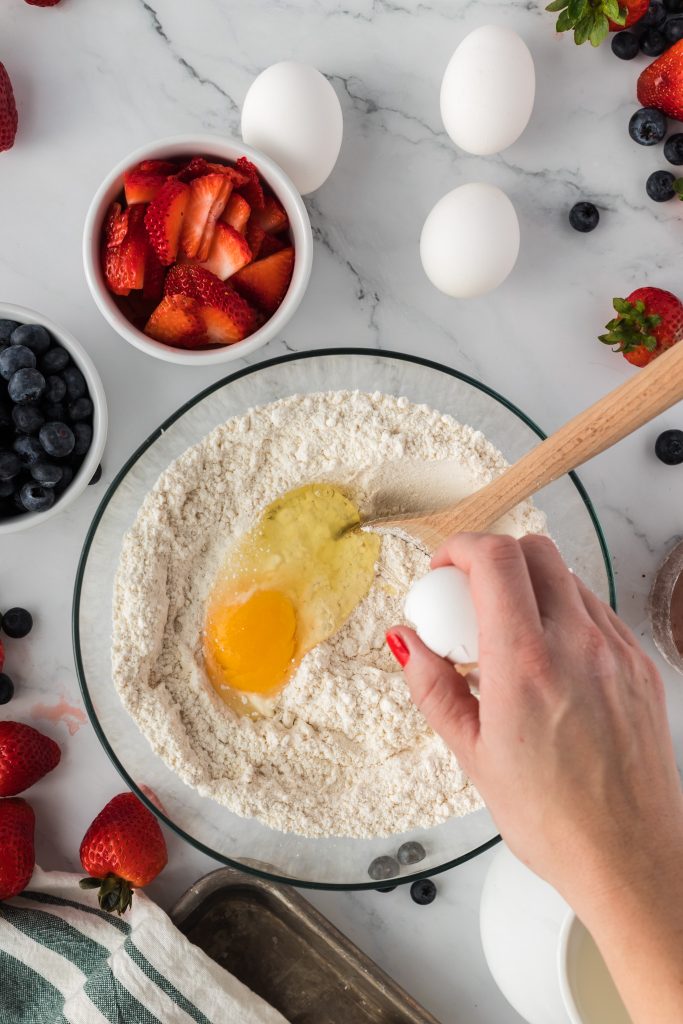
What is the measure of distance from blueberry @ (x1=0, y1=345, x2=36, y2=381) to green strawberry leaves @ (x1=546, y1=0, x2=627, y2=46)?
3.30 ft

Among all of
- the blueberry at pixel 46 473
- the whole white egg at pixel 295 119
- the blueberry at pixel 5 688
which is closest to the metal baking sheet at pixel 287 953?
the blueberry at pixel 5 688

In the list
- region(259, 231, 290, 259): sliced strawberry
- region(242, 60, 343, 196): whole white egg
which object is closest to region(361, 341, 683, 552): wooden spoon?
region(259, 231, 290, 259): sliced strawberry

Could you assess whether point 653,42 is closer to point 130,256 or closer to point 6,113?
point 130,256

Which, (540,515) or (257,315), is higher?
(257,315)

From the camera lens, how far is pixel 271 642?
1.45 metres

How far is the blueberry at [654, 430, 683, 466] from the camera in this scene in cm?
158

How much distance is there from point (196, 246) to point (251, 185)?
5.0 inches

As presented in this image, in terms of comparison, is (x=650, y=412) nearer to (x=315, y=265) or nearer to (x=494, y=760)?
(x=494, y=760)

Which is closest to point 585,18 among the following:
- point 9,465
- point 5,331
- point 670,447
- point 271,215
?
point 271,215

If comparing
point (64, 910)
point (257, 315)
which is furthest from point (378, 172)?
point (64, 910)

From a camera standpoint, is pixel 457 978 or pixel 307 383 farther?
pixel 457 978

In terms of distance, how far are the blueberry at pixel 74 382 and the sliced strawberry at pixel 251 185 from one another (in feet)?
1.24

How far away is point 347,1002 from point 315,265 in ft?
4.20

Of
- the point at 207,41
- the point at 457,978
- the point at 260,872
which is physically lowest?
the point at 457,978
